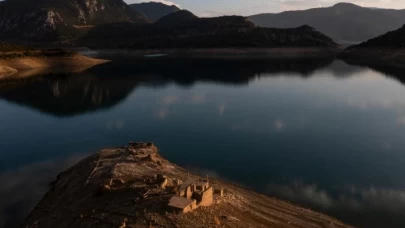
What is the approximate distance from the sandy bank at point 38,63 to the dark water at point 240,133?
66.5ft

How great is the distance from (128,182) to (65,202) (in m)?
5.93

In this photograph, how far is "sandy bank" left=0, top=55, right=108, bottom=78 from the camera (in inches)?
5389

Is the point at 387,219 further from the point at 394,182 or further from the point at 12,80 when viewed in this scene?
the point at 12,80

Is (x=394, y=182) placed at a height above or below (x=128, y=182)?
below

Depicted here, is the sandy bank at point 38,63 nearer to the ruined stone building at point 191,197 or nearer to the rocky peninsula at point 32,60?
the rocky peninsula at point 32,60

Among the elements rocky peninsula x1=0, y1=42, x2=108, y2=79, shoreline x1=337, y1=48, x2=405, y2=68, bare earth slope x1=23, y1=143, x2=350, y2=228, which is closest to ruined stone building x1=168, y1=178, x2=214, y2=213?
bare earth slope x1=23, y1=143, x2=350, y2=228

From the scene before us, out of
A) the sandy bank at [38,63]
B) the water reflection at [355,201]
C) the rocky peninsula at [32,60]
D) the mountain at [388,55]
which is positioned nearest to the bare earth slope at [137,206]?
the water reflection at [355,201]

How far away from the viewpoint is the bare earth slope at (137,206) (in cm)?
2412

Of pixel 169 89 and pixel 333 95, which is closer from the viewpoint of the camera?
pixel 333 95

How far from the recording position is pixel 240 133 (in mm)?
60906

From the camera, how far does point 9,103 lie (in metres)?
91.1

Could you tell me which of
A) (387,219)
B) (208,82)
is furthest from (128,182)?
(208,82)

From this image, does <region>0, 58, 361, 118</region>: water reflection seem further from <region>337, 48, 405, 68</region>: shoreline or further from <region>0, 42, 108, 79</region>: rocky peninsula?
<region>337, 48, 405, 68</region>: shoreline

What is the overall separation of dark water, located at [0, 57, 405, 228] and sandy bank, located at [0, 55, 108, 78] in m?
20.3
